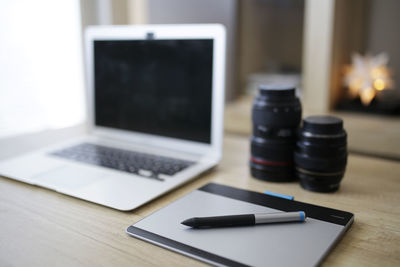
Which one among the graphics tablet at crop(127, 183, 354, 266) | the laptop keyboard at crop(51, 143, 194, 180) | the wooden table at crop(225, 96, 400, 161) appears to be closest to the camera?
the graphics tablet at crop(127, 183, 354, 266)

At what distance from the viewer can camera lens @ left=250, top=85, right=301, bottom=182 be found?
2.38ft

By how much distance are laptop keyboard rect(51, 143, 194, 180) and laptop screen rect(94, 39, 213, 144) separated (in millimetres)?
73

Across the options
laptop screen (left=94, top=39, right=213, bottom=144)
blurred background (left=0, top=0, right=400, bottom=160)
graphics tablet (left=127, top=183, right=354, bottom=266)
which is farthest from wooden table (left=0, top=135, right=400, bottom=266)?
blurred background (left=0, top=0, right=400, bottom=160)

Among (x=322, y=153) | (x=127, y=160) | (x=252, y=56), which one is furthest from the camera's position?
(x=252, y=56)

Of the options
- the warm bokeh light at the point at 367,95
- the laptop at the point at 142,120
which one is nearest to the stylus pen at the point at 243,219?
the laptop at the point at 142,120

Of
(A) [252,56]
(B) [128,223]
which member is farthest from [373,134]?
(B) [128,223]

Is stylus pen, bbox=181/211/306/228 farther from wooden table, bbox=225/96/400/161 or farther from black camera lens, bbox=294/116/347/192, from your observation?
wooden table, bbox=225/96/400/161

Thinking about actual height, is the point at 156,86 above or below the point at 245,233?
above

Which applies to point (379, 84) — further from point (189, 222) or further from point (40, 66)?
point (40, 66)

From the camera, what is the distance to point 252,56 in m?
1.37

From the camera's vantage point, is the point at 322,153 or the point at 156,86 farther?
the point at 156,86

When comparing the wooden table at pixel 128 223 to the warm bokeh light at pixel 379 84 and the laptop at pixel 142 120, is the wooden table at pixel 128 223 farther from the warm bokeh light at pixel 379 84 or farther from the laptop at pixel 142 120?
the warm bokeh light at pixel 379 84

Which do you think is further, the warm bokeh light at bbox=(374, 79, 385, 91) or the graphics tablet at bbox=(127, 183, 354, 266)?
the warm bokeh light at bbox=(374, 79, 385, 91)

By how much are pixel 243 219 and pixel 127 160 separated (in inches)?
14.2
